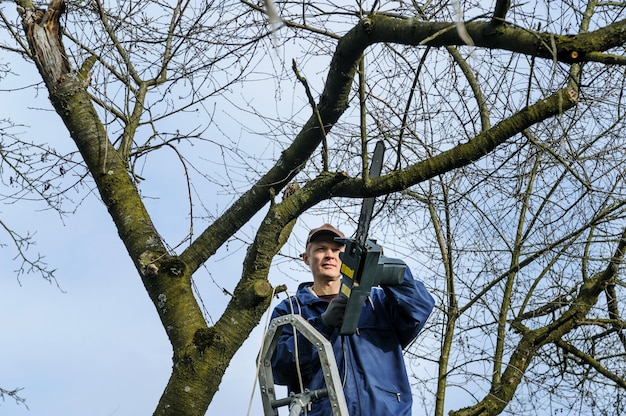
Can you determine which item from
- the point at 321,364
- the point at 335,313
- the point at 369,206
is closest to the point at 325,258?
the point at 369,206

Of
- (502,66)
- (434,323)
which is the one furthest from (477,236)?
(502,66)

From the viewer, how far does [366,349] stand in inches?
157

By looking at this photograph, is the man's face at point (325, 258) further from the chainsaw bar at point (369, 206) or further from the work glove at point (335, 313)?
the work glove at point (335, 313)

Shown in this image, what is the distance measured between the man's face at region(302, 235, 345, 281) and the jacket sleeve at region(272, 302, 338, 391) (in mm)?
298

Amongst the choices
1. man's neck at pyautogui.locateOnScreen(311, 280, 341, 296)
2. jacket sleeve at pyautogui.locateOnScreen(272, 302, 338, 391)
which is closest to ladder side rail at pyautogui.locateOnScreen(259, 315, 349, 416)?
jacket sleeve at pyautogui.locateOnScreen(272, 302, 338, 391)

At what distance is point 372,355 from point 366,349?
0.04 meters

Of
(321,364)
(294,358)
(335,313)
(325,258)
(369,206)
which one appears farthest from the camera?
(325,258)

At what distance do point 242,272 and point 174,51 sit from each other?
182 cm

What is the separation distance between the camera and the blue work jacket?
3.84 meters

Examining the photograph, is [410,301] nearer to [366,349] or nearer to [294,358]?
[366,349]

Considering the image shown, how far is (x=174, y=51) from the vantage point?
18.5 ft

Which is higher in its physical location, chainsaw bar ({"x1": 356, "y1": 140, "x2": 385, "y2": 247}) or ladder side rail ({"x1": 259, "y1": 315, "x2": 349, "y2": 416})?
chainsaw bar ({"x1": 356, "y1": 140, "x2": 385, "y2": 247})

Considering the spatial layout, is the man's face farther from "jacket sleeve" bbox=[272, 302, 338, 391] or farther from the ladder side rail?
the ladder side rail

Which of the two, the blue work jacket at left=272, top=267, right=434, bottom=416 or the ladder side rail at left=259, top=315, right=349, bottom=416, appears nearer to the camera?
the ladder side rail at left=259, top=315, right=349, bottom=416
